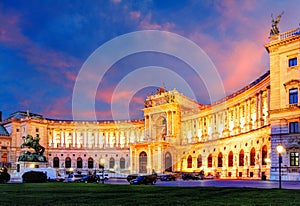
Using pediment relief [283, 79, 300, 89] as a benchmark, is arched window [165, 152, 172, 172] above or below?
below

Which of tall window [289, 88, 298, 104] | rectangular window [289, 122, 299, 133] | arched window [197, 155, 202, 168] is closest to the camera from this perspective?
rectangular window [289, 122, 299, 133]

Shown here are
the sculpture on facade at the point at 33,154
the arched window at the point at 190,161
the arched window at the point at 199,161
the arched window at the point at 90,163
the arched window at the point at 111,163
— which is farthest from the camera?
the arched window at the point at 90,163

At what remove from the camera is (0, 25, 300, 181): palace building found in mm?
55506

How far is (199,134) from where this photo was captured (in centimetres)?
10325

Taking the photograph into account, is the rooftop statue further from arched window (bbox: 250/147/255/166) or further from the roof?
the roof

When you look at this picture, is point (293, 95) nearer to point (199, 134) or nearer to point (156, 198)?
point (156, 198)

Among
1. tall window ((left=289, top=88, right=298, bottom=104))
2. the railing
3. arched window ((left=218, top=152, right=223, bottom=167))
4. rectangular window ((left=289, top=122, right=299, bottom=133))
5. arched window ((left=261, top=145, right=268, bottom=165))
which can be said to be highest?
the railing

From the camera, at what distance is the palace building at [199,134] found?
55.5m

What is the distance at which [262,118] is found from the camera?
6944 centimetres

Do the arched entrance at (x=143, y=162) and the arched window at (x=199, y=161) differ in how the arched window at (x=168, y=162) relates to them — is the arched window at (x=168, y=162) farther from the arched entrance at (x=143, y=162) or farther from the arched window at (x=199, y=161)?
the arched window at (x=199, y=161)

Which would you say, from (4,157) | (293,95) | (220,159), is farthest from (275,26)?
(4,157)

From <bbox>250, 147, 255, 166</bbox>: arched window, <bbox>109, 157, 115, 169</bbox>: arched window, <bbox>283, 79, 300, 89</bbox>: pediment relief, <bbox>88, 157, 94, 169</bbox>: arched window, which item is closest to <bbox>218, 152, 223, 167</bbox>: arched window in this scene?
<bbox>250, 147, 255, 166</bbox>: arched window

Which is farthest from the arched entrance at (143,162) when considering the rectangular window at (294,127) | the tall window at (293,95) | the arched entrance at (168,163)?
the tall window at (293,95)

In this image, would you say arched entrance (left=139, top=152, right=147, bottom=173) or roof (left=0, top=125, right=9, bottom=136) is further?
roof (left=0, top=125, right=9, bottom=136)
